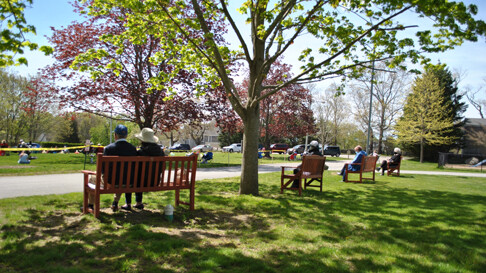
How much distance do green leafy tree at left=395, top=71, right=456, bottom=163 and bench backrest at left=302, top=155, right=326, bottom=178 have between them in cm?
3064

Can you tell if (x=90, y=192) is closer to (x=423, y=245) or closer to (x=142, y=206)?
(x=142, y=206)

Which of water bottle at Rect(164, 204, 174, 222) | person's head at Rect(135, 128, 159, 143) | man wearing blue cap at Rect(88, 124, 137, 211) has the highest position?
person's head at Rect(135, 128, 159, 143)

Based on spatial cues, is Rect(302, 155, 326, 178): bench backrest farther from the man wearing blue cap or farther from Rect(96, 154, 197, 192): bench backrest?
the man wearing blue cap

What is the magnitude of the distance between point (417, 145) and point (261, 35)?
37680 millimetres

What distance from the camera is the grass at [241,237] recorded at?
3174mm

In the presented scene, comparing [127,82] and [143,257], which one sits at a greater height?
[127,82]

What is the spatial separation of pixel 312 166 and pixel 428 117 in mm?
32191

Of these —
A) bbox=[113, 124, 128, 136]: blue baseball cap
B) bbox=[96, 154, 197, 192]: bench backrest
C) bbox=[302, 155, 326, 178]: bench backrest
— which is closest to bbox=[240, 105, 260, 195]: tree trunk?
bbox=[302, 155, 326, 178]: bench backrest

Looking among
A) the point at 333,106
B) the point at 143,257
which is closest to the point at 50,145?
the point at 333,106

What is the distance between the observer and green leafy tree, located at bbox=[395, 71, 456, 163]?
33.8 metres

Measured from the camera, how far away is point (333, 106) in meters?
43.1

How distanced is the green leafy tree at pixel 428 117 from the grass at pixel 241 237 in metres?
31.5

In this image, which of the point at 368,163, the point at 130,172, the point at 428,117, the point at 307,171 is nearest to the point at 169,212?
the point at 130,172

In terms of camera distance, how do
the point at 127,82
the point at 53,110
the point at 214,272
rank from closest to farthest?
1. the point at 214,272
2. the point at 127,82
3. the point at 53,110
